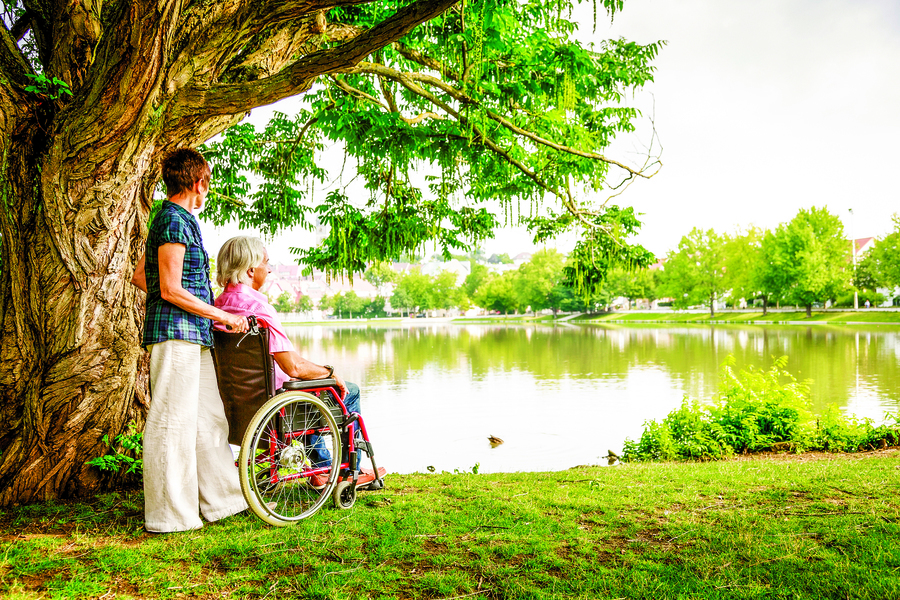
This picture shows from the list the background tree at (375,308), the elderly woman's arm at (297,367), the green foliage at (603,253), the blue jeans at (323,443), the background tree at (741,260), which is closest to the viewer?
the elderly woman's arm at (297,367)

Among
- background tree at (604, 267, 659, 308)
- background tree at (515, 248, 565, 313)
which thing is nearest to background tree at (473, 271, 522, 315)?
background tree at (515, 248, 565, 313)

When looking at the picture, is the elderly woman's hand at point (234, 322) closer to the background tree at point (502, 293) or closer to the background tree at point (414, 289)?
the background tree at point (502, 293)

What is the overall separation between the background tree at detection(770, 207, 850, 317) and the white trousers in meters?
51.6

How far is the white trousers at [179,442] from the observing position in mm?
3092

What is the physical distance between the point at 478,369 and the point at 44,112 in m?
18.1

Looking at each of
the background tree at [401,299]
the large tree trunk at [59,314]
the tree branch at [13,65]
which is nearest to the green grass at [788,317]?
the background tree at [401,299]

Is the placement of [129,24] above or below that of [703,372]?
above

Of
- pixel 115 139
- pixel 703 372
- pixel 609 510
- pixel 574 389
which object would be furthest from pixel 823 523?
pixel 703 372

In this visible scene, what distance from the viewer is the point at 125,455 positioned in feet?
12.4

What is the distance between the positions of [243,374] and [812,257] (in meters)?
52.1

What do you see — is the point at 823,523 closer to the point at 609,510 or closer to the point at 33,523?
the point at 609,510

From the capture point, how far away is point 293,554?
9.29ft

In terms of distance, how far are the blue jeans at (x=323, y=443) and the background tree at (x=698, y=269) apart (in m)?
61.1

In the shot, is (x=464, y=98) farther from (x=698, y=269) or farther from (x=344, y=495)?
(x=698, y=269)
